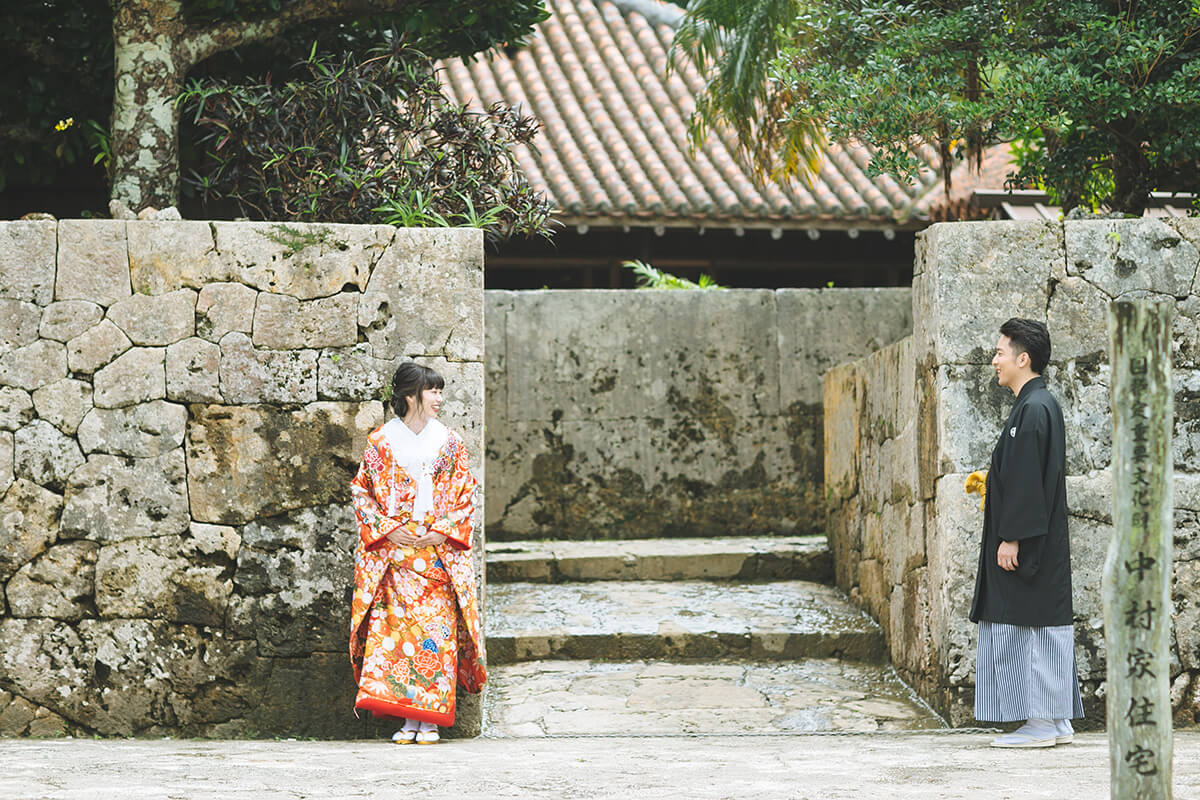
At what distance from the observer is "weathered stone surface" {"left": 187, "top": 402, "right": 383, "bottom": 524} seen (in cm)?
523

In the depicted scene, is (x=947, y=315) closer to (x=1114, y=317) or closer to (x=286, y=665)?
(x=1114, y=317)

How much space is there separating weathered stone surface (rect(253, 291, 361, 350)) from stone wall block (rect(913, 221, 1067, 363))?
2.48 m

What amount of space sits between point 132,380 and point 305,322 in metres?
0.75

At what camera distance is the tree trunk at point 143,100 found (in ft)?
19.7

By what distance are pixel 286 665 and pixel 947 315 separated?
10.3ft

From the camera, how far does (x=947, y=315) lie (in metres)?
5.28

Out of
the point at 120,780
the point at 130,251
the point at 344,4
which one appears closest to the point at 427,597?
the point at 120,780

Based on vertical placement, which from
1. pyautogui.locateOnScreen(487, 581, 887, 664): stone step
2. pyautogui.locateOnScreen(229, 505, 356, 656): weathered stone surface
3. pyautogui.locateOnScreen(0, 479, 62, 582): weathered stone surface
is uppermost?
pyautogui.locateOnScreen(0, 479, 62, 582): weathered stone surface

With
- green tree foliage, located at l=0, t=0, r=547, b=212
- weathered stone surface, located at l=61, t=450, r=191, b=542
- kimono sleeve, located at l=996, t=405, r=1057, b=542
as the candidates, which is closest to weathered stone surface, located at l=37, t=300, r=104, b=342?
weathered stone surface, located at l=61, t=450, r=191, b=542

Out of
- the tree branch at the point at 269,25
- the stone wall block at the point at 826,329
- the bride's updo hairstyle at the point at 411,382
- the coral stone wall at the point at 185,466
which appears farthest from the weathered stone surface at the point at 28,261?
the stone wall block at the point at 826,329

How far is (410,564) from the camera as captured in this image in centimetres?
503

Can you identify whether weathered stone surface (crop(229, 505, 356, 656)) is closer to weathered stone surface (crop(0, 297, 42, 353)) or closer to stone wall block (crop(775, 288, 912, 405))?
weathered stone surface (crop(0, 297, 42, 353))

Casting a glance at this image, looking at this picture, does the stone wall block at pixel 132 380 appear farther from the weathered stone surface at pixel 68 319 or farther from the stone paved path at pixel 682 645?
the stone paved path at pixel 682 645

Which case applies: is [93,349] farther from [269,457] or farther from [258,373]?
[269,457]
